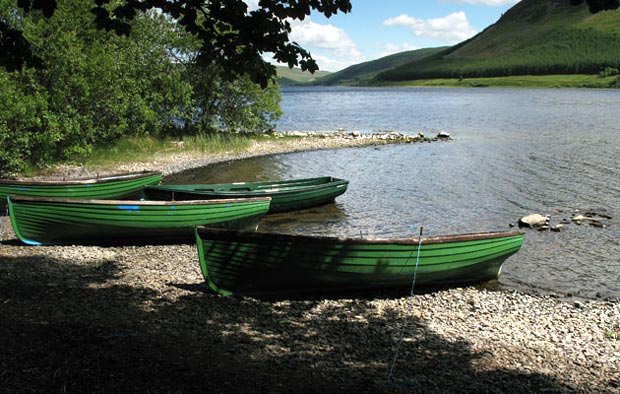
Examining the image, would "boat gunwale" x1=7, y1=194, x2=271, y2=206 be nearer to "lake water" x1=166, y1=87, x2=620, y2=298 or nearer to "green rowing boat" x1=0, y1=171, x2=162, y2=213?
"green rowing boat" x1=0, y1=171, x2=162, y2=213

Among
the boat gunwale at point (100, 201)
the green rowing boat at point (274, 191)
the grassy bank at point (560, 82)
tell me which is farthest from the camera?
the grassy bank at point (560, 82)

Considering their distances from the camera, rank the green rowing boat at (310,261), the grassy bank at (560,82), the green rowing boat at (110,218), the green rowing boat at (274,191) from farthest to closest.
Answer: the grassy bank at (560,82) → the green rowing boat at (274,191) → the green rowing boat at (110,218) → the green rowing boat at (310,261)

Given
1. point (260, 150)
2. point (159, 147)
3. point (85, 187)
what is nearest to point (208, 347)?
point (85, 187)

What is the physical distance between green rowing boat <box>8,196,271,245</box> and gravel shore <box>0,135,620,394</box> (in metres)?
1.64

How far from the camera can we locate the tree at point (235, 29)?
7586 mm

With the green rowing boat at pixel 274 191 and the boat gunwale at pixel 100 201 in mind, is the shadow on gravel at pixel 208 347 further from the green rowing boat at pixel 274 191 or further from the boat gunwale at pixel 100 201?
the green rowing boat at pixel 274 191

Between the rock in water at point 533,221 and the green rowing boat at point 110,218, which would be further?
the rock in water at point 533,221

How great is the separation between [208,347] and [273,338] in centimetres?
127

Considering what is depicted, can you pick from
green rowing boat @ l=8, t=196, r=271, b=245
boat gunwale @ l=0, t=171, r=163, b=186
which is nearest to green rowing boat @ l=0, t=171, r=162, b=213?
boat gunwale @ l=0, t=171, r=163, b=186

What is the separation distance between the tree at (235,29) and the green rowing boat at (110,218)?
7.91m

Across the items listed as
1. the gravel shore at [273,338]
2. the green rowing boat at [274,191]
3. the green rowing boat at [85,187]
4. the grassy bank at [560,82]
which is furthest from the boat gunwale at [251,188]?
the grassy bank at [560,82]

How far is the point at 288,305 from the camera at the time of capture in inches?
453

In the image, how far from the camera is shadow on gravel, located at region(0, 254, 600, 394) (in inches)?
289

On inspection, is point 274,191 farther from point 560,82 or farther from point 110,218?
point 560,82
